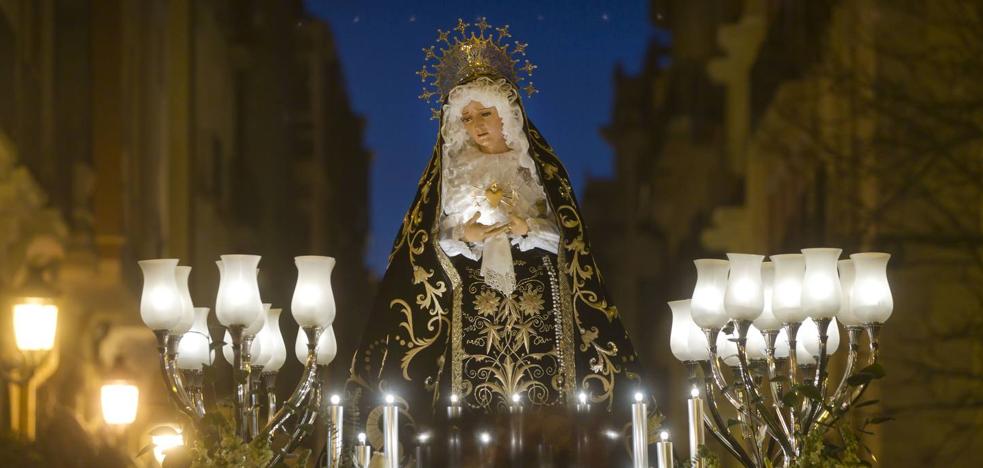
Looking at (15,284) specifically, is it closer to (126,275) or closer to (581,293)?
(126,275)

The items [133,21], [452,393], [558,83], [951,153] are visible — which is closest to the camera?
[452,393]

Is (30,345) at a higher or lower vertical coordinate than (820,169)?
lower

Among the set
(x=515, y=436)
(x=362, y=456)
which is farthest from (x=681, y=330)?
(x=362, y=456)

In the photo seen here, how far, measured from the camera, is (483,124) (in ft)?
19.2

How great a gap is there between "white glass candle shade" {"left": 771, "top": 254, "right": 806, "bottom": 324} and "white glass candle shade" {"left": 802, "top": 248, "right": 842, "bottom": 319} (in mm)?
39

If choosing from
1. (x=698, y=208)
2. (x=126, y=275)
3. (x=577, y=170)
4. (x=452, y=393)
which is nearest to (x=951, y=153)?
(x=698, y=208)

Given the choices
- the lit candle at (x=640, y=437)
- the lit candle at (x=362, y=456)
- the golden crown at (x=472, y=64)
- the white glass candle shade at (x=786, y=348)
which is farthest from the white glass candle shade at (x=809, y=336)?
the lit candle at (x=362, y=456)

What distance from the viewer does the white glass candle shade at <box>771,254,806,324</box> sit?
4926 mm

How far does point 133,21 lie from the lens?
7582 millimetres

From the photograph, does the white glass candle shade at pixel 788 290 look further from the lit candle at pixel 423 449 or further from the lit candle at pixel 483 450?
the lit candle at pixel 423 449

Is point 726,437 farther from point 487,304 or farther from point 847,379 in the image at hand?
point 487,304

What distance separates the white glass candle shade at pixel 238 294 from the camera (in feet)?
15.9

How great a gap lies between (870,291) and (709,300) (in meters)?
0.55

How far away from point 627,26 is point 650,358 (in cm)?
190
